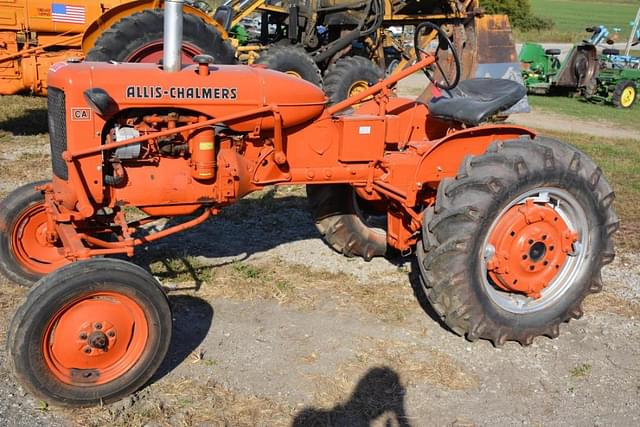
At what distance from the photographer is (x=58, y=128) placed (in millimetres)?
3758

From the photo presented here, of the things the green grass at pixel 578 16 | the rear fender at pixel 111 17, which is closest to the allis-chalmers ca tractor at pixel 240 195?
the rear fender at pixel 111 17

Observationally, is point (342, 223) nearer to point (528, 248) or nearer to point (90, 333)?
point (528, 248)

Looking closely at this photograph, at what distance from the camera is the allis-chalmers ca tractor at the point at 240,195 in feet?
10.6

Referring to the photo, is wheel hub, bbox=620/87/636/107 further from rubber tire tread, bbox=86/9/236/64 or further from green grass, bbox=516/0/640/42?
green grass, bbox=516/0/640/42

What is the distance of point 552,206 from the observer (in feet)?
13.6

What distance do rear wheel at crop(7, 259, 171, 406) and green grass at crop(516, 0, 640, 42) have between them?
124ft

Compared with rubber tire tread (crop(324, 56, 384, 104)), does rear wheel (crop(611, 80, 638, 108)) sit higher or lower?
lower

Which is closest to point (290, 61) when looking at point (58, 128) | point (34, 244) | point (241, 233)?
point (241, 233)

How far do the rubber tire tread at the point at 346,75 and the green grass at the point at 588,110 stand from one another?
5.96 m

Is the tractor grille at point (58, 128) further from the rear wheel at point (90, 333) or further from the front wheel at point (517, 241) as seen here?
the front wheel at point (517, 241)

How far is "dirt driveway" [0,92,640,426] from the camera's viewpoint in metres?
3.33

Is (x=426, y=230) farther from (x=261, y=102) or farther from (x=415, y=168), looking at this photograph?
(x=261, y=102)

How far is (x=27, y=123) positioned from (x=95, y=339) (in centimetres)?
812

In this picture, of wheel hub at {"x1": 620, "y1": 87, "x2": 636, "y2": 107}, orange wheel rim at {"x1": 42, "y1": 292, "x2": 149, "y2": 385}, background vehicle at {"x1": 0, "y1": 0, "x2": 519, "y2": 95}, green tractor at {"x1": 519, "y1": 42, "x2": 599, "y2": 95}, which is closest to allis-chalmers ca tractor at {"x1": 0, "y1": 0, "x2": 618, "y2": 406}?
orange wheel rim at {"x1": 42, "y1": 292, "x2": 149, "y2": 385}
